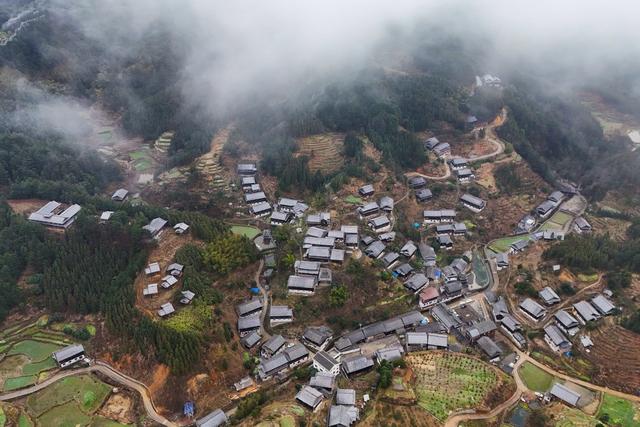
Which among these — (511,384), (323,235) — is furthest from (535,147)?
(511,384)

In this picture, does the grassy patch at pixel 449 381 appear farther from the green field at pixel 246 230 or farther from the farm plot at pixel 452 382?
the green field at pixel 246 230

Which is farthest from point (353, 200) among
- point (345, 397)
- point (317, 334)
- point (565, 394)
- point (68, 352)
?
point (68, 352)

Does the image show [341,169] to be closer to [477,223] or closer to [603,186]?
[477,223]

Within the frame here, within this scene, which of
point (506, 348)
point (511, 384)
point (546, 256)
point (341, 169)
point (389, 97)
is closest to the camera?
point (511, 384)

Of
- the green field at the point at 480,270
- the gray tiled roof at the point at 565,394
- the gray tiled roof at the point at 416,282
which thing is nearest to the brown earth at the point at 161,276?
the gray tiled roof at the point at 416,282

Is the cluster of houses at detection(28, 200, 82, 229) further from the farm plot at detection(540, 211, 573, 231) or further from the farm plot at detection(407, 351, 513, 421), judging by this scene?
the farm plot at detection(540, 211, 573, 231)

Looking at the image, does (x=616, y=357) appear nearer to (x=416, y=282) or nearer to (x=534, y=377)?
(x=534, y=377)
